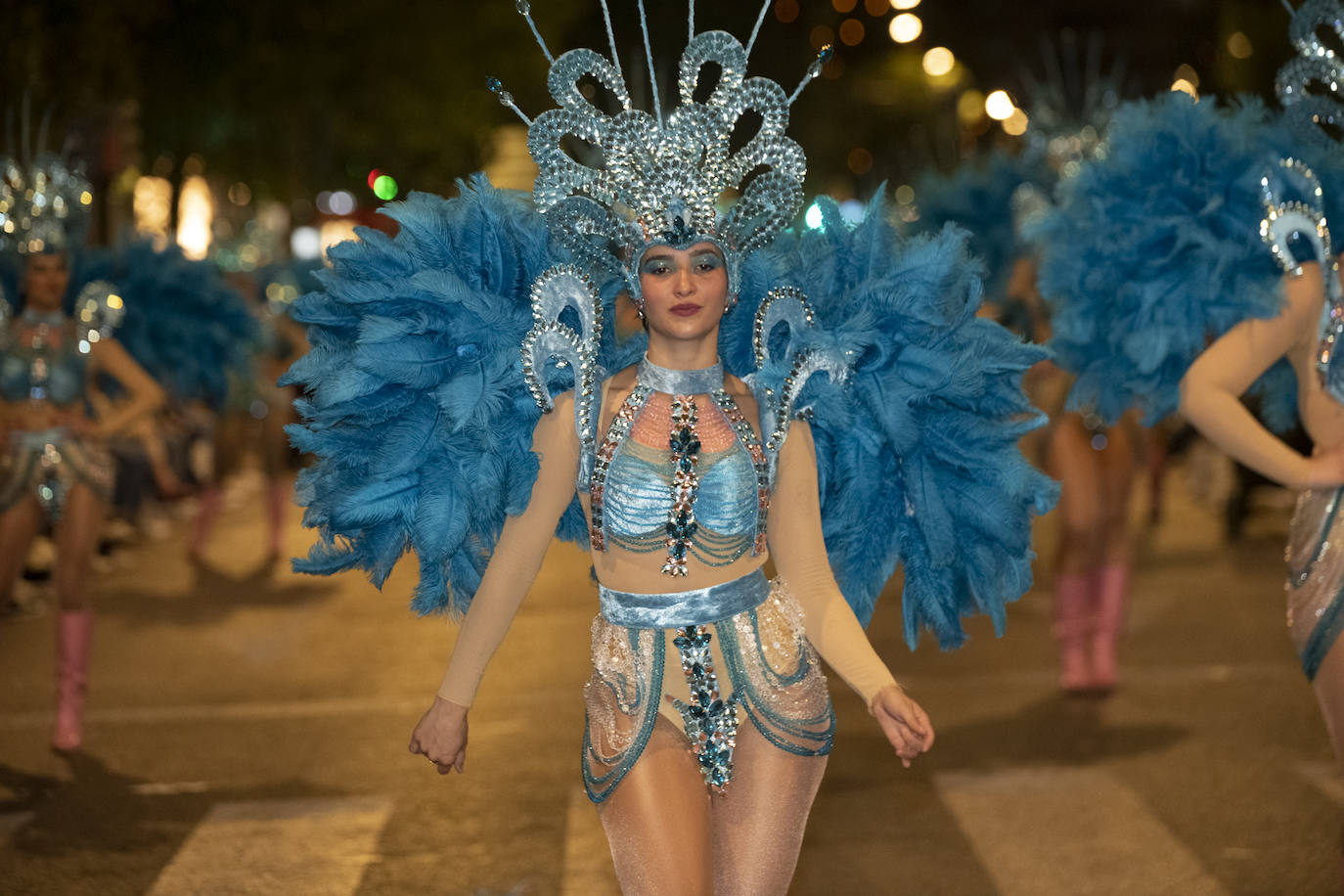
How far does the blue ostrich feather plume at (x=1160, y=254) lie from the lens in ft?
17.5

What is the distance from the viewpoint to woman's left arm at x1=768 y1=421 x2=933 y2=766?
3939mm

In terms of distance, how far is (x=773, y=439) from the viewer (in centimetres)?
406

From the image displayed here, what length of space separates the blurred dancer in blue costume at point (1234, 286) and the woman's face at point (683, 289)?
70.3 inches

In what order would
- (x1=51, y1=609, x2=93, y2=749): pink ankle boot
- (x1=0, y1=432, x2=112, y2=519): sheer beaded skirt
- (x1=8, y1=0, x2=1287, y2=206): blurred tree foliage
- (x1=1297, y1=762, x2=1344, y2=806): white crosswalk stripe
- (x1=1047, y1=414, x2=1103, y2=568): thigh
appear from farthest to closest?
(x1=8, y1=0, x2=1287, y2=206): blurred tree foliage, (x1=1047, y1=414, x2=1103, y2=568): thigh, (x1=0, y1=432, x2=112, y2=519): sheer beaded skirt, (x1=51, y1=609, x2=93, y2=749): pink ankle boot, (x1=1297, y1=762, x2=1344, y2=806): white crosswalk stripe

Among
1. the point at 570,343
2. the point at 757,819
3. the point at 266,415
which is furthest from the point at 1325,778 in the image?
the point at 266,415

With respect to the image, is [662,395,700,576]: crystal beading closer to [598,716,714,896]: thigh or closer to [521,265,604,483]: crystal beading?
[521,265,604,483]: crystal beading

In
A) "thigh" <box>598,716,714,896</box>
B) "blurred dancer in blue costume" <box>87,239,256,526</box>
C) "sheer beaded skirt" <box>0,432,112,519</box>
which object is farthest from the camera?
"blurred dancer in blue costume" <box>87,239,256,526</box>

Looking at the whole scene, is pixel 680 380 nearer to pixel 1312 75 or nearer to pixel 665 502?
pixel 665 502

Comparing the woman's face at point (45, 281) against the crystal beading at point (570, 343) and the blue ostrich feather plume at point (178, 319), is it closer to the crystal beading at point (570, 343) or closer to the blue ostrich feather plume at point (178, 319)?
the blue ostrich feather plume at point (178, 319)

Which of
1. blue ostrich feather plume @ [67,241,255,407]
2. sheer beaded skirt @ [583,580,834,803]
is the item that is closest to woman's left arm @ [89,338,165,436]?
blue ostrich feather plume @ [67,241,255,407]

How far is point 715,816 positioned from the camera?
12.9 ft

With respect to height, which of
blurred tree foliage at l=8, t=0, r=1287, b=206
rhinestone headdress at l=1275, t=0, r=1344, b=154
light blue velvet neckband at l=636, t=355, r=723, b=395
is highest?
blurred tree foliage at l=8, t=0, r=1287, b=206

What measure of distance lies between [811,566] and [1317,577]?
1.59 metres

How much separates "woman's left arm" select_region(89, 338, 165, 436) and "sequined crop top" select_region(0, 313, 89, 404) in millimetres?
149
